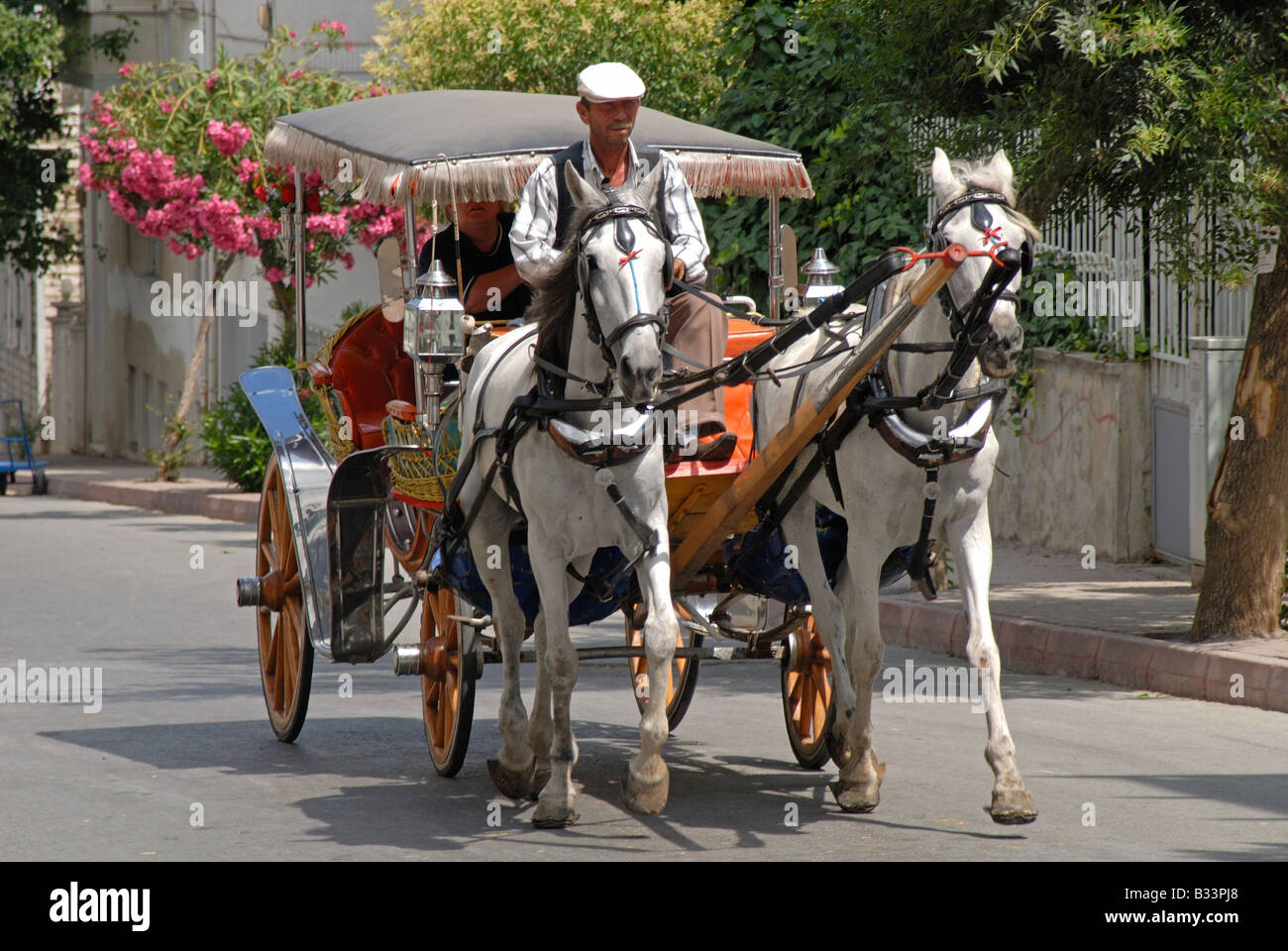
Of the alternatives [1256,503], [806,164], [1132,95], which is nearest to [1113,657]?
[1256,503]

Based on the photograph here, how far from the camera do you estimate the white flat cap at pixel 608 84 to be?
6.29m

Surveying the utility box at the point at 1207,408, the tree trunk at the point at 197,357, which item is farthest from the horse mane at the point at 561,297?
the tree trunk at the point at 197,357

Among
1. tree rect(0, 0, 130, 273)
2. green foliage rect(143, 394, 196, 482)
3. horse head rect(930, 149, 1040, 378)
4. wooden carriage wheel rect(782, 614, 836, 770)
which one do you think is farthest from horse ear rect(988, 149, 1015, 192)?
tree rect(0, 0, 130, 273)

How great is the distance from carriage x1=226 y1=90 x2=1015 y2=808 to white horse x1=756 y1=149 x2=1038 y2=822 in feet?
0.46

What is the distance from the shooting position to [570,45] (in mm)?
19797

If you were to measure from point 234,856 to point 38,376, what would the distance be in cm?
2677

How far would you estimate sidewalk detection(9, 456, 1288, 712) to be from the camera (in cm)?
909

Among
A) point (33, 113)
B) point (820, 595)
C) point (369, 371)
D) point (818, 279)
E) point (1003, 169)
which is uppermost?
point (33, 113)

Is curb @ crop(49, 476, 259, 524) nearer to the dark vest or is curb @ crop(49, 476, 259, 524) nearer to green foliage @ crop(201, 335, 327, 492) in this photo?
green foliage @ crop(201, 335, 327, 492)

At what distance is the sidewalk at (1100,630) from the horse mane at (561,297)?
14.3 feet

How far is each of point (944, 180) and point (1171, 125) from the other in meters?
3.48

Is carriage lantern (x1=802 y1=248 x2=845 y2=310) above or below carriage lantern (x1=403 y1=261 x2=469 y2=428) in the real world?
above

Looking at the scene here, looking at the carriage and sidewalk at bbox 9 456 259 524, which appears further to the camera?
sidewalk at bbox 9 456 259 524

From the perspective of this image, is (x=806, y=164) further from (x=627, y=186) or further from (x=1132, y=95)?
(x=627, y=186)
